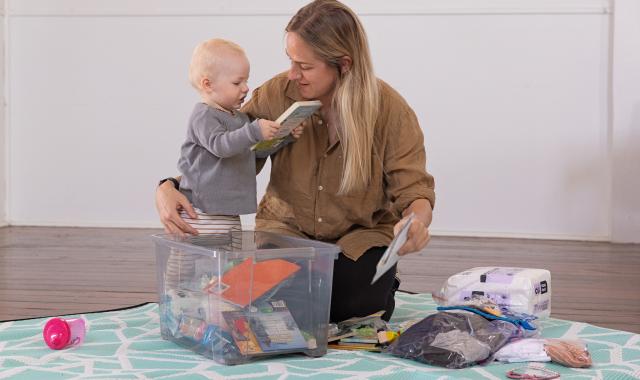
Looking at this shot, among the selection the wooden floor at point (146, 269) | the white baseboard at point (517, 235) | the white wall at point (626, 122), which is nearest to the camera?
the wooden floor at point (146, 269)

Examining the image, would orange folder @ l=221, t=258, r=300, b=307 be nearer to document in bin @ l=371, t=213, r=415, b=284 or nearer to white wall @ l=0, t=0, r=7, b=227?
document in bin @ l=371, t=213, r=415, b=284

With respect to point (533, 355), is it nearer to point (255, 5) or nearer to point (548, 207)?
point (548, 207)

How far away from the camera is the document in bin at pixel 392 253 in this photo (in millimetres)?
1910

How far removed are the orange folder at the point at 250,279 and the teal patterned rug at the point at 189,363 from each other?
0.49 ft

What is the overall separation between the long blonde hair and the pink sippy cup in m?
0.74

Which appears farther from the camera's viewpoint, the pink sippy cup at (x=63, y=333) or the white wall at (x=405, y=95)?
the white wall at (x=405, y=95)

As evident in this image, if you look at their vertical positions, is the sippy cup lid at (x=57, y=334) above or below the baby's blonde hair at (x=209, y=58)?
below

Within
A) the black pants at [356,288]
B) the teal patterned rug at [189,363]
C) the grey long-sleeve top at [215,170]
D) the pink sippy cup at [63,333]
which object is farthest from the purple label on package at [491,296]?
the pink sippy cup at [63,333]

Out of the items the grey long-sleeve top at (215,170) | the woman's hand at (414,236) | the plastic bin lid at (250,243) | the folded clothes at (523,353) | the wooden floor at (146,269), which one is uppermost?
the grey long-sleeve top at (215,170)

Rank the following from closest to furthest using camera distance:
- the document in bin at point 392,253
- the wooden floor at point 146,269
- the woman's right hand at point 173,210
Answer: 1. the document in bin at point 392,253
2. the woman's right hand at point 173,210
3. the wooden floor at point 146,269

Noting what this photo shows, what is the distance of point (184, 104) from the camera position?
5.24 meters

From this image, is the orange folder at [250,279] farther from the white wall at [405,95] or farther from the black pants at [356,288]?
the white wall at [405,95]

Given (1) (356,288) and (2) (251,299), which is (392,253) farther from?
(1) (356,288)

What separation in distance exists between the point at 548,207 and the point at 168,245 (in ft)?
9.74
